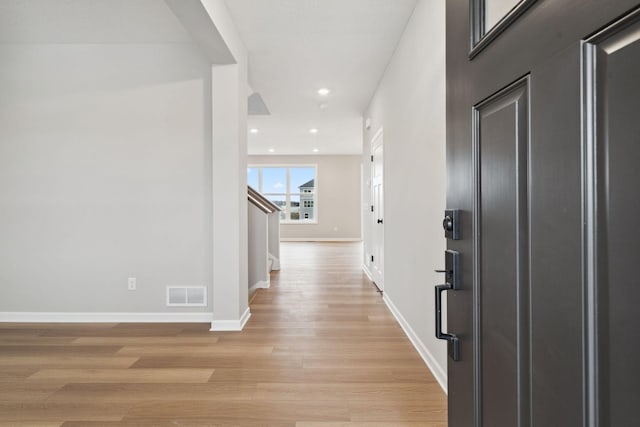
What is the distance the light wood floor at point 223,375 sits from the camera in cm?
173

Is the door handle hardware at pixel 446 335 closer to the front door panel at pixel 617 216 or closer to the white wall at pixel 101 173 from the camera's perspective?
the front door panel at pixel 617 216

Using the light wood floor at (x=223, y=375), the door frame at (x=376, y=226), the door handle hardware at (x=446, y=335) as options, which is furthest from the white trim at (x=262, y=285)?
the door handle hardware at (x=446, y=335)

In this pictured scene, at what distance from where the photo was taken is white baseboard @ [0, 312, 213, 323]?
3.16m

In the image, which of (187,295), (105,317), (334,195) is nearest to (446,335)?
(187,295)

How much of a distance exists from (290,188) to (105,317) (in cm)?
787

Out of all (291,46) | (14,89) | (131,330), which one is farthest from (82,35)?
(131,330)

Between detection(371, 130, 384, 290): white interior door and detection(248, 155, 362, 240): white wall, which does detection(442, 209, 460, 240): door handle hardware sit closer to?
detection(371, 130, 384, 290): white interior door

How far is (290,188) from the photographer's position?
10.8 meters

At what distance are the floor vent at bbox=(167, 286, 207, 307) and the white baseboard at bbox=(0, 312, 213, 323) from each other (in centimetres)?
10

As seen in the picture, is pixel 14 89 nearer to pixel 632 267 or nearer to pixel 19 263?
pixel 19 263

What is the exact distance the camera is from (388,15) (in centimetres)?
276

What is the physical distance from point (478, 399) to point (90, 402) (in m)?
1.98

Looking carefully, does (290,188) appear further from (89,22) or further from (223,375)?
(223,375)

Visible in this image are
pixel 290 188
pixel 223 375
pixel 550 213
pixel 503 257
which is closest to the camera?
pixel 550 213
